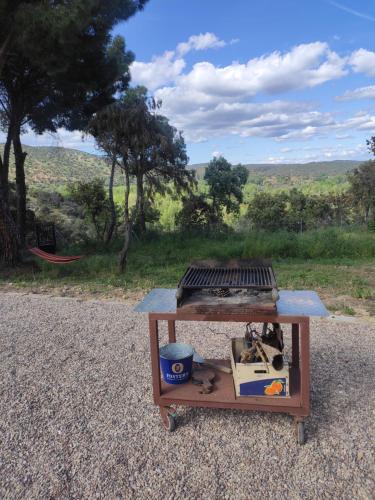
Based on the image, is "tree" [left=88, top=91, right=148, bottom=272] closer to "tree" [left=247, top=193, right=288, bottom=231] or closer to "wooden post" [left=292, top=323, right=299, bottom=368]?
"wooden post" [left=292, top=323, right=299, bottom=368]

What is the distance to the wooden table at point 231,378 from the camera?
189 cm

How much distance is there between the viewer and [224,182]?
42.1 ft

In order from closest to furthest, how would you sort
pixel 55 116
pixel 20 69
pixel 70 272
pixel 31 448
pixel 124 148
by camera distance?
pixel 31 448 < pixel 70 272 < pixel 124 148 < pixel 20 69 < pixel 55 116

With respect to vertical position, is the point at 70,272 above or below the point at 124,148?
below

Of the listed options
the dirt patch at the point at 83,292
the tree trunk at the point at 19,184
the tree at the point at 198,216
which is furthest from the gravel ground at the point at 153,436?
the tree at the point at 198,216

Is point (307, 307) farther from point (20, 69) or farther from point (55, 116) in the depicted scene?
point (55, 116)

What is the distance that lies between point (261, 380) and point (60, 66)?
264 inches

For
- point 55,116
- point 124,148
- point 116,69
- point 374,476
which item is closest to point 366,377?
point 374,476

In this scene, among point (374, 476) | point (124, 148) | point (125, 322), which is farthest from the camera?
point (124, 148)

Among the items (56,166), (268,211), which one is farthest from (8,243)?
(56,166)

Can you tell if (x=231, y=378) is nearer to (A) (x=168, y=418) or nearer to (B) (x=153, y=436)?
(A) (x=168, y=418)

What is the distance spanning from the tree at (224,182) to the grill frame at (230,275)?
10.3m

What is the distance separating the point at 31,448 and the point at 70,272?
16.2 ft

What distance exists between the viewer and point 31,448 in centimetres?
199
